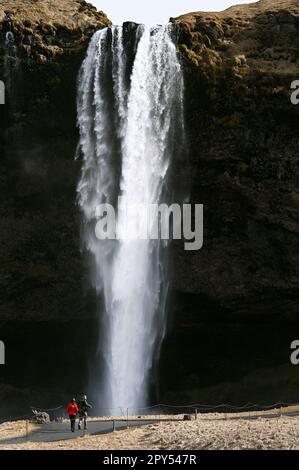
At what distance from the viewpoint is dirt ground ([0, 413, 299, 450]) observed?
2728 cm

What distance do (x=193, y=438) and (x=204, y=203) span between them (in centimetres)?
2185

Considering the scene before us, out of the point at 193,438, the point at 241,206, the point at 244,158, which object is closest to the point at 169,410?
the point at 241,206

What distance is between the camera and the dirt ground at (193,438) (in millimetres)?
27281

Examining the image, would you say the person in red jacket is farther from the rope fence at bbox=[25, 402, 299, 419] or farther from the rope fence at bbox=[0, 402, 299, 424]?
the rope fence at bbox=[25, 402, 299, 419]

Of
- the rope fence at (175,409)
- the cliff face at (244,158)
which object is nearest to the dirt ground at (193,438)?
the rope fence at (175,409)

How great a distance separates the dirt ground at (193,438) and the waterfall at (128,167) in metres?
14.6

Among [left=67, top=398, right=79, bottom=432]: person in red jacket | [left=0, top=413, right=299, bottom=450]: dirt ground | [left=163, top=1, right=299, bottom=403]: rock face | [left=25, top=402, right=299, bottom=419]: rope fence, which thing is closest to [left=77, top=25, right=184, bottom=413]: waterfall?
[left=163, top=1, right=299, bottom=403]: rock face

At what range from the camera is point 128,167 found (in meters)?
48.8

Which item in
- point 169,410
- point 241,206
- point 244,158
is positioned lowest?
point 169,410

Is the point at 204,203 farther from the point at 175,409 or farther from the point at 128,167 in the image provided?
the point at 175,409

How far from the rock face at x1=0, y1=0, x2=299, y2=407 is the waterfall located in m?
0.92
